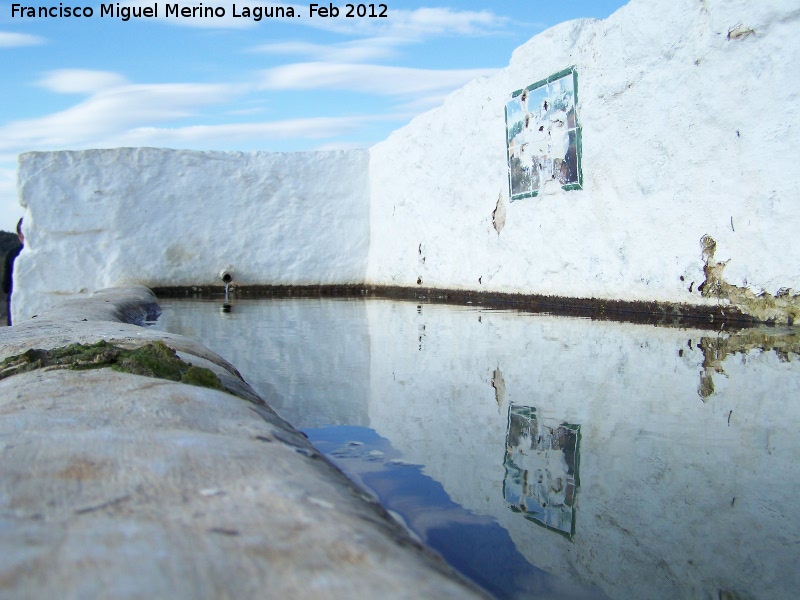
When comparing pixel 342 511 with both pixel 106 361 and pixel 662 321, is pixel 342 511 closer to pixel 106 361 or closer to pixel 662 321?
pixel 106 361

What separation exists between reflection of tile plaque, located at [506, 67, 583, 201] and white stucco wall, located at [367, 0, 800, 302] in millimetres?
97

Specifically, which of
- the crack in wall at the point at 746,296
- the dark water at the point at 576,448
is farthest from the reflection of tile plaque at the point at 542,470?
the crack in wall at the point at 746,296

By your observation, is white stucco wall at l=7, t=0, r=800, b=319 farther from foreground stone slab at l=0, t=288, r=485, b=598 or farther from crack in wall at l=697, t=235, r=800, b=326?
foreground stone slab at l=0, t=288, r=485, b=598

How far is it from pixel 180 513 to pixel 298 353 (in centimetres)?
282

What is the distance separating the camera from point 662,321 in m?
4.82

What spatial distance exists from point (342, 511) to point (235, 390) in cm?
116

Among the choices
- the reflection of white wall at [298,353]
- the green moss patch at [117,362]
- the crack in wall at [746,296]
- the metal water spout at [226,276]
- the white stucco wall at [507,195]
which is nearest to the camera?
the green moss patch at [117,362]

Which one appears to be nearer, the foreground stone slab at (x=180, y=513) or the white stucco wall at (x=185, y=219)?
the foreground stone slab at (x=180, y=513)

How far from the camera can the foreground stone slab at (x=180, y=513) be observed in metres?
0.75

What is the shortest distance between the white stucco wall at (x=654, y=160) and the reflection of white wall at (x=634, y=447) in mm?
1121

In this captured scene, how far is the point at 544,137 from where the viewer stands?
614 centimetres

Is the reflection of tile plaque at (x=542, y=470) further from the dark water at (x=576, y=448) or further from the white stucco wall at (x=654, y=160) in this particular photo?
the white stucco wall at (x=654, y=160)

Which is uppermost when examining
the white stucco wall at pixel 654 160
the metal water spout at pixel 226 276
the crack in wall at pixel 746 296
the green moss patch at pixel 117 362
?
the white stucco wall at pixel 654 160

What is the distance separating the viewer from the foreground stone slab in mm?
745
